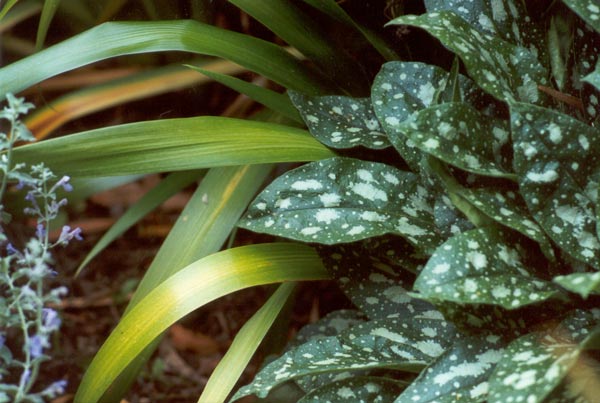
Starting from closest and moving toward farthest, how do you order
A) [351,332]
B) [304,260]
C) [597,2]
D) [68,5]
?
[597,2]
[351,332]
[304,260]
[68,5]

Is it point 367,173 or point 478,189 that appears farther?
point 367,173

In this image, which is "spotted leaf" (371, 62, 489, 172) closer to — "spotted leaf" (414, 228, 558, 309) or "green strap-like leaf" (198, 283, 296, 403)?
"spotted leaf" (414, 228, 558, 309)

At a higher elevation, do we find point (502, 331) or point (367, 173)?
point (367, 173)

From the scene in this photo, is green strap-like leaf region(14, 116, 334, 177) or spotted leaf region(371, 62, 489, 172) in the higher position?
green strap-like leaf region(14, 116, 334, 177)

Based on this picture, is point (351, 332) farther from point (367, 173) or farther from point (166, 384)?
point (166, 384)

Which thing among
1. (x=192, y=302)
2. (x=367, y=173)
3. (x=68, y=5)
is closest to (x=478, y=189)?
(x=367, y=173)

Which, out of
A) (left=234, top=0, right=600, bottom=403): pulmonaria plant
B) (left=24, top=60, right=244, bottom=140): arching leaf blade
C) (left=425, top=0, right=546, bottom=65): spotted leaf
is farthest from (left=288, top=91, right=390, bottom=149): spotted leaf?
(left=24, top=60, right=244, bottom=140): arching leaf blade
